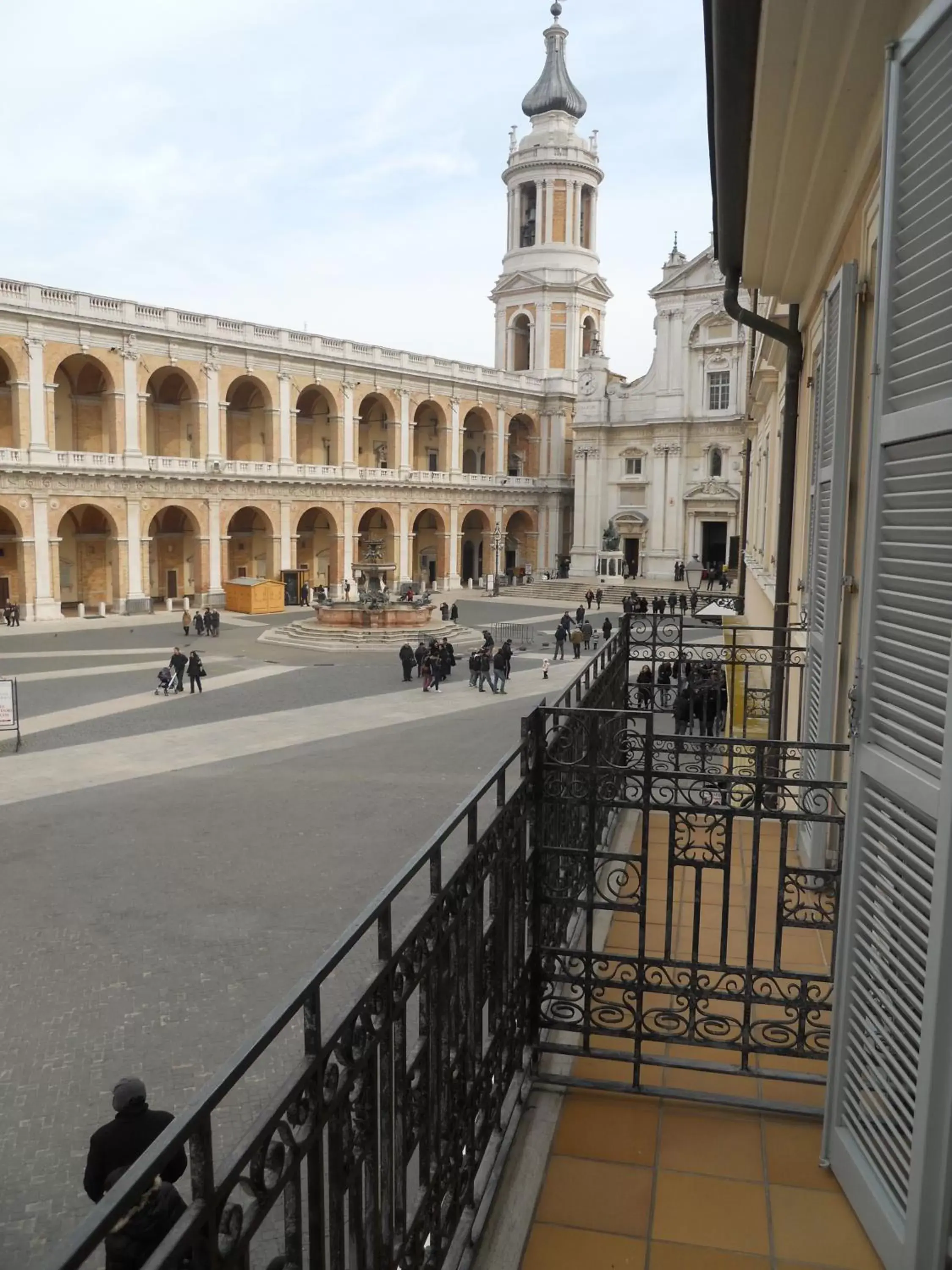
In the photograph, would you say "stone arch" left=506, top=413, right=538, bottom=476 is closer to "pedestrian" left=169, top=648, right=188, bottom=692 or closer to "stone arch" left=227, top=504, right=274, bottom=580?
"stone arch" left=227, top=504, right=274, bottom=580

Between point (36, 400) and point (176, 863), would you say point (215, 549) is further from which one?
point (176, 863)

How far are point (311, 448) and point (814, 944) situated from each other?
146 feet

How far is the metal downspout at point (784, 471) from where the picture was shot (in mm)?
8156

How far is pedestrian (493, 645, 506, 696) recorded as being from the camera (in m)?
22.0

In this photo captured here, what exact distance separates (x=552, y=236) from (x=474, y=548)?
18447 millimetres

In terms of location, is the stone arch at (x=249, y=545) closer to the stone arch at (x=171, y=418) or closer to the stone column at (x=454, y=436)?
the stone arch at (x=171, y=418)

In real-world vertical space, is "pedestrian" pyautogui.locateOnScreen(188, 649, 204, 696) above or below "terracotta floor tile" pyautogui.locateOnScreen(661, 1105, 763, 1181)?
below

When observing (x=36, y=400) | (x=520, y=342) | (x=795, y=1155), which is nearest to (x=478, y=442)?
(x=520, y=342)

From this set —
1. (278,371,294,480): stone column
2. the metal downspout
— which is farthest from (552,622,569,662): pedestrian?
(278,371,294,480): stone column

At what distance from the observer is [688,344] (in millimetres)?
48500

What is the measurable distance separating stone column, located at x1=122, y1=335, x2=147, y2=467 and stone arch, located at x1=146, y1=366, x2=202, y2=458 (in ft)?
9.04

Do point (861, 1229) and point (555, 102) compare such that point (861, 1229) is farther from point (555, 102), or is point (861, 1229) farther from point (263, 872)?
point (555, 102)

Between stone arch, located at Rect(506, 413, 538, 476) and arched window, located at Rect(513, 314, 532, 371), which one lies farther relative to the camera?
arched window, located at Rect(513, 314, 532, 371)

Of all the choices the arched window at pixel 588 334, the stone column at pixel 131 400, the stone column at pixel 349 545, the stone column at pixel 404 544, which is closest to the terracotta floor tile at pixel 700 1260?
the stone column at pixel 131 400
